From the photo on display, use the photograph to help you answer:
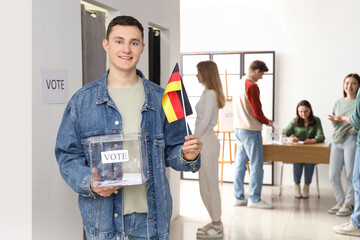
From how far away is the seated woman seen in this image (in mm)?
5926

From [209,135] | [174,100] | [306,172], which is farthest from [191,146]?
[306,172]

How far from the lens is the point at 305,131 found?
6.02 m

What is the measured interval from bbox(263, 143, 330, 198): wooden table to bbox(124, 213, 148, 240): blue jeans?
157 inches

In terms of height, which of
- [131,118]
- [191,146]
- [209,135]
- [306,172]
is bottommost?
[306,172]

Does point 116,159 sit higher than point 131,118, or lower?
lower

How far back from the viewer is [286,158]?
18.6 feet

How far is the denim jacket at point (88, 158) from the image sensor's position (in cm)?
189

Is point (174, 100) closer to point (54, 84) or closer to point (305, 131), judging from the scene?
point (54, 84)

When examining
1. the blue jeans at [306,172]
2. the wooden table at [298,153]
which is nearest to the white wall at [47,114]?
the wooden table at [298,153]

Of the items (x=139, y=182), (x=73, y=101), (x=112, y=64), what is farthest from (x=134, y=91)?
(x=139, y=182)

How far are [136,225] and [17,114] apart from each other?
100 centimetres

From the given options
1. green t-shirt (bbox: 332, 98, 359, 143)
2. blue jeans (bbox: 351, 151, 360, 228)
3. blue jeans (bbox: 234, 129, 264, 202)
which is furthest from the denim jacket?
blue jeans (bbox: 234, 129, 264, 202)

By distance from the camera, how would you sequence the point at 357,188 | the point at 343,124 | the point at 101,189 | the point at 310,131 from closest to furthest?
the point at 101,189 < the point at 357,188 < the point at 343,124 < the point at 310,131

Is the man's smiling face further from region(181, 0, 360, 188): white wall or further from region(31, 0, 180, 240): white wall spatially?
region(181, 0, 360, 188): white wall
